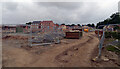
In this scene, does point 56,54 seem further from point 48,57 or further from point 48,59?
point 48,59

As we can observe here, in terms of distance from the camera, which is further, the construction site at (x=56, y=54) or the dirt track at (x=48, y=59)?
the construction site at (x=56, y=54)

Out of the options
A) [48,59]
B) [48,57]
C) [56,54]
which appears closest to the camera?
[48,59]

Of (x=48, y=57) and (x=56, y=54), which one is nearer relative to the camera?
(x=48, y=57)

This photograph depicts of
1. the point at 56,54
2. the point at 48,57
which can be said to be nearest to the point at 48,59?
the point at 48,57

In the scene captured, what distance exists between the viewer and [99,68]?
334 cm

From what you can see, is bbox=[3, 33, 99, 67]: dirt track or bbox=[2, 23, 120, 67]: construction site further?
bbox=[2, 23, 120, 67]: construction site

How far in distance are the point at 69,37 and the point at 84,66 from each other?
9.22 metres

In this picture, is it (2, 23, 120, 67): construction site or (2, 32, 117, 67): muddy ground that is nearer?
(2, 32, 117, 67): muddy ground

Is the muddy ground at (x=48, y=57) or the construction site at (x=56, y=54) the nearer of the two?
the muddy ground at (x=48, y=57)

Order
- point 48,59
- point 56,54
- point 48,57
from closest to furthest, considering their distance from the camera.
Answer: point 48,59 < point 48,57 < point 56,54

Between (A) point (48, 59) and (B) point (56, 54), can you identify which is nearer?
(A) point (48, 59)

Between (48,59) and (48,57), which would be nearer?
(48,59)

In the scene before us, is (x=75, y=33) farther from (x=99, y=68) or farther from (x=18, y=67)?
(x=18, y=67)

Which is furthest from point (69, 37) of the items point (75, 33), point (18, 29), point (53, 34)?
point (18, 29)
